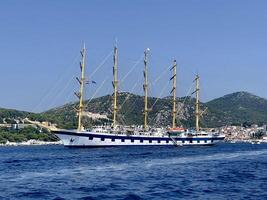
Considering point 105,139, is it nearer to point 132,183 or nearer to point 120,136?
point 120,136

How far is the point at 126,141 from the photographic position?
468 ft

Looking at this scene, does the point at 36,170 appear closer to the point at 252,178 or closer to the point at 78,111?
the point at 252,178

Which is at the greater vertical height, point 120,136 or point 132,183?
point 120,136

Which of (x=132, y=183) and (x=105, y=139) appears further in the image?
(x=105, y=139)

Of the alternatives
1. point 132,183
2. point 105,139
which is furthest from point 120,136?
point 132,183

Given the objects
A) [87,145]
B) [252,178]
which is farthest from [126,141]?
[252,178]

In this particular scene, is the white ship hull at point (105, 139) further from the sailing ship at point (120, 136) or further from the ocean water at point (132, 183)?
the ocean water at point (132, 183)

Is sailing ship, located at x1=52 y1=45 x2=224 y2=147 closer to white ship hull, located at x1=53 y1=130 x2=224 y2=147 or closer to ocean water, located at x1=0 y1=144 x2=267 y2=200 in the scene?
white ship hull, located at x1=53 y1=130 x2=224 y2=147

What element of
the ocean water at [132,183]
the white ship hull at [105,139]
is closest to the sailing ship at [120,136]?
the white ship hull at [105,139]

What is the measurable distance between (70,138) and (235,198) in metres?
105

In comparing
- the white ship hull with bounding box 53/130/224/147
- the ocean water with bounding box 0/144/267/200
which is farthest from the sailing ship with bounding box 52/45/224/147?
the ocean water with bounding box 0/144/267/200

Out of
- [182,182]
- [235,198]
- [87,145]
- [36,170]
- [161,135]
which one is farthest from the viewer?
[161,135]

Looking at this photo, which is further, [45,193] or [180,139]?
[180,139]

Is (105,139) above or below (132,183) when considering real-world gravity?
above
